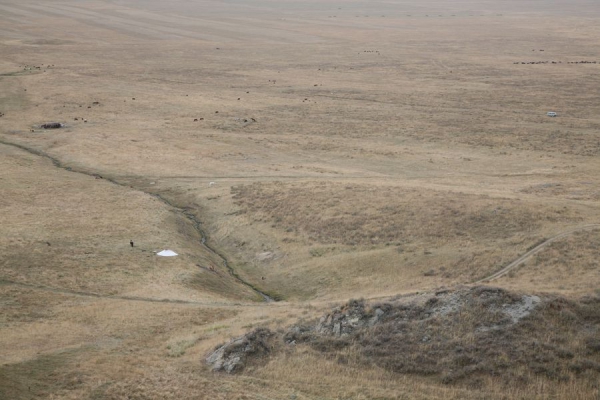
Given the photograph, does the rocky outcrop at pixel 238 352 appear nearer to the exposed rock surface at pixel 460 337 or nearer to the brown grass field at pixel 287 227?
the exposed rock surface at pixel 460 337

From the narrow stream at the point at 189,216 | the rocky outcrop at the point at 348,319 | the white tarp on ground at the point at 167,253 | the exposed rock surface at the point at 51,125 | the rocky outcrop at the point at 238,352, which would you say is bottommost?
the narrow stream at the point at 189,216

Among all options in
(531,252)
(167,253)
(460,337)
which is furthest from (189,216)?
(460,337)

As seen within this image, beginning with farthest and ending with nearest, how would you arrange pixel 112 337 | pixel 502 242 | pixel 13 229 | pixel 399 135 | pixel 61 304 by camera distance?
pixel 399 135, pixel 13 229, pixel 502 242, pixel 61 304, pixel 112 337

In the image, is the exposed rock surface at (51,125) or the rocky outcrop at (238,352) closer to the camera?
the rocky outcrop at (238,352)

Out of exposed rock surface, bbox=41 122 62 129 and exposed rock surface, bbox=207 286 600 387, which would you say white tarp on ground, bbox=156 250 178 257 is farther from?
exposed rock surface, bbox=41 122 62 129

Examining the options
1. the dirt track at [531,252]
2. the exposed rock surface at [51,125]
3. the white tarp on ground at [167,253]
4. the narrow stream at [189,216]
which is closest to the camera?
the dirt track at [531,252]

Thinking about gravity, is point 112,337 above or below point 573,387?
below

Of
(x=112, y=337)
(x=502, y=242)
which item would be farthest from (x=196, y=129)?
(x=112, y=337)

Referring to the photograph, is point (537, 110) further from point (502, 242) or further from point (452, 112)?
point (502, 242)

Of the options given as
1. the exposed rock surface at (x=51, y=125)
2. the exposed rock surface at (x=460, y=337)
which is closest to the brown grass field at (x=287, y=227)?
the exposed rock surface at (x=460, y=337)

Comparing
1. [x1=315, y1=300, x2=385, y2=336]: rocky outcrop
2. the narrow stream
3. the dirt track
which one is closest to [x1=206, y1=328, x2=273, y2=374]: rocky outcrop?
[x1=315, y1=300, x2=385, y2=336]: rocky outcrop
